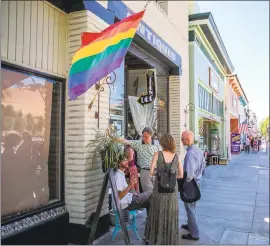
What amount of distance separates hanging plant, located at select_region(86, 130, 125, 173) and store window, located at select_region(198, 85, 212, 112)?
941cm

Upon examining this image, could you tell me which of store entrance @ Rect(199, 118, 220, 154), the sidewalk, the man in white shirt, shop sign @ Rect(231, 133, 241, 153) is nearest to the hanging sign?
the sidewalk

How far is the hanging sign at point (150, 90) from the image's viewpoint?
7.84 meters

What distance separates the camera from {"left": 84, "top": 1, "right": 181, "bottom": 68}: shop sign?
4938 mm

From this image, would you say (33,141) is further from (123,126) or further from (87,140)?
(123,126)

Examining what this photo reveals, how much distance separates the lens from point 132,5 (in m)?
6.49

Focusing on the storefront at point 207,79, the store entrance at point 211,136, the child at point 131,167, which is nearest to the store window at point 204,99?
the storefront at point 207,79

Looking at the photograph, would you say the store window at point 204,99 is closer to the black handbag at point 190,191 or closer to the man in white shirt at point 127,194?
the black handbag at point 190,191

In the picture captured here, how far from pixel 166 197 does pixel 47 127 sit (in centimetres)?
200

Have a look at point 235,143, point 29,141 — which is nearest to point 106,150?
point 29,141

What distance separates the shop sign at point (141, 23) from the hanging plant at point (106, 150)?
6.42 feet

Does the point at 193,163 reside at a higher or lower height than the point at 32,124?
lower

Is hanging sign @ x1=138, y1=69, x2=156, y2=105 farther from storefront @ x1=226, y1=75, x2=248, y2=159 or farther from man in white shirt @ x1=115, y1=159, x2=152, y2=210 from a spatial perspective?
storefront @ x1=226, y1=75, x2=248, y2=159

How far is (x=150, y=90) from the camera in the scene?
314 inches

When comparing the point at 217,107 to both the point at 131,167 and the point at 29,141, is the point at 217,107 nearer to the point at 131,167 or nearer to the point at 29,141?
the point at 131,167
